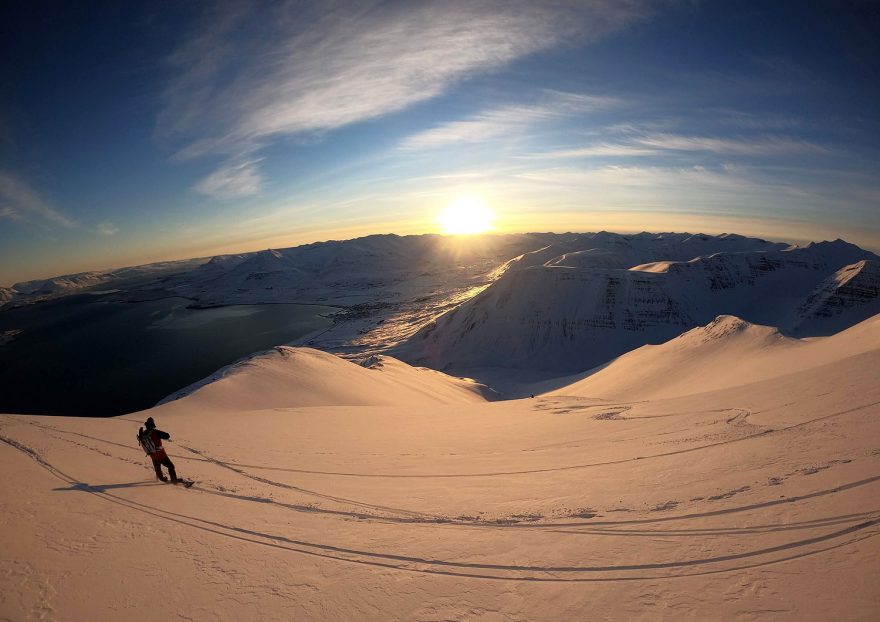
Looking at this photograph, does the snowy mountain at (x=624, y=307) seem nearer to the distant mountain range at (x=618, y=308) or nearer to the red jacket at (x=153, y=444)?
the distant mountain range at (x=618, y=308)

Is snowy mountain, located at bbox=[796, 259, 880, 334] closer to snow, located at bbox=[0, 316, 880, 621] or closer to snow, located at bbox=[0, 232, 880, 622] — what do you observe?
snow, located at bbox=[0, 232, 880, 622]

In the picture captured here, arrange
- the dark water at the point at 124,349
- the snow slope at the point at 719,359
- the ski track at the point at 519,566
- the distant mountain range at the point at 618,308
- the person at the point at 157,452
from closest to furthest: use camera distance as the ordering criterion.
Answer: the ski track at the point at 519,566, the person at the point at 157,452, the snow slope at the point at 719,359, the dark water at the point at 124,349, the distant mountain range at the point at 618,308

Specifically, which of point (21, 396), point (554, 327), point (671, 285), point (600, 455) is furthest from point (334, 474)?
point (671, 285)

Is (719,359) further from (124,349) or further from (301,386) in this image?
(124,349)

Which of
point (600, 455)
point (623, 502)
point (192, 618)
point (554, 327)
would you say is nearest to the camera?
point (192, 618)

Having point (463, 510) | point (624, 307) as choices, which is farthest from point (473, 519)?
point (624, 307)

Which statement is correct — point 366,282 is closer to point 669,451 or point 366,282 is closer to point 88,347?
point 88,347

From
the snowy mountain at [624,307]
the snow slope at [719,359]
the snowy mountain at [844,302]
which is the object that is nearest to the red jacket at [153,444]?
the snow slope at [719,359]
